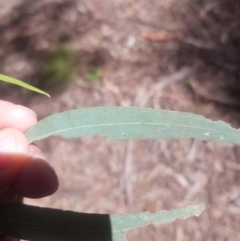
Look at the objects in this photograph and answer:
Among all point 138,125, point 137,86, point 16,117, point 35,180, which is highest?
point 138,125

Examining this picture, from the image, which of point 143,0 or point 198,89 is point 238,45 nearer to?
point 198,89

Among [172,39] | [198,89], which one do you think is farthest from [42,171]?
[172,39]

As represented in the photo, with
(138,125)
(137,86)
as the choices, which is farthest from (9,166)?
(137,86)

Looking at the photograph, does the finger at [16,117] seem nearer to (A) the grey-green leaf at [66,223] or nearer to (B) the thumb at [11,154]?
(B) the thumb at [11,154]

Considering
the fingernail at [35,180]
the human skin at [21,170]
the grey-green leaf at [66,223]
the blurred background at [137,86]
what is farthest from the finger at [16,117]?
the blurred background at [137,86]

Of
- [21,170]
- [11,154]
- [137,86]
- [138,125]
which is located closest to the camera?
[138,125]

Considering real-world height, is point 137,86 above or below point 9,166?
below

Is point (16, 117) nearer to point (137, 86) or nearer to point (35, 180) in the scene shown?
point (35, 180)

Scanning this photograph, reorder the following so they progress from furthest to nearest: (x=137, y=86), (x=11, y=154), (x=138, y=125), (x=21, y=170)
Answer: (x=137, y=86) < (x=21, y=170) < (x=11, y=154) < (x=138, y=125)
